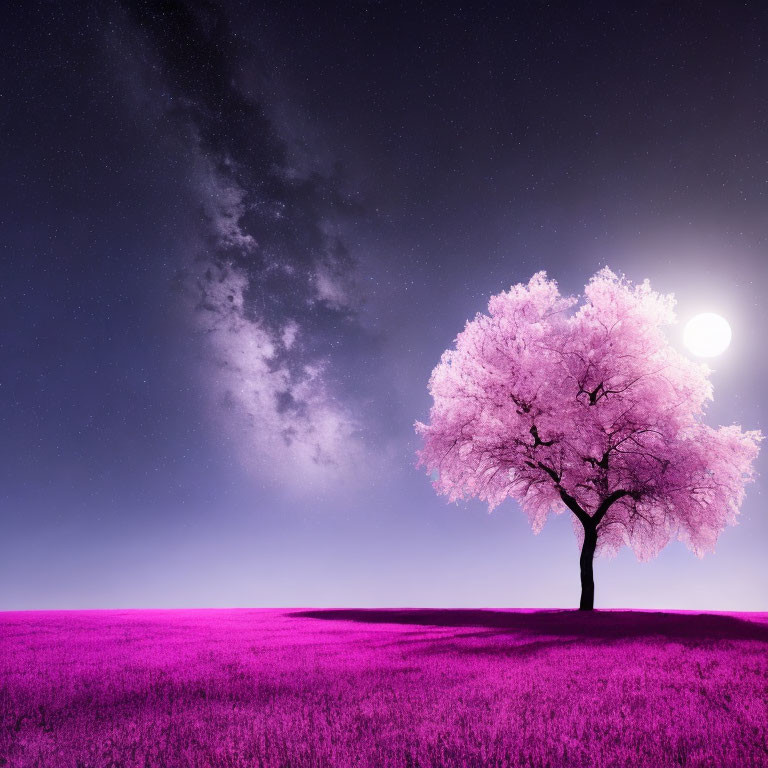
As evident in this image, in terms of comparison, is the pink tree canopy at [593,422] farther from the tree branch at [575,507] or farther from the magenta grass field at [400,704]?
the magenta grass field at [400,704]

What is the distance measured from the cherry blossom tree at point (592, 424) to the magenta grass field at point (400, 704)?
367 inches

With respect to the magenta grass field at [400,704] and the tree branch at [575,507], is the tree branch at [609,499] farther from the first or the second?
the magenta grass field at [400,704]

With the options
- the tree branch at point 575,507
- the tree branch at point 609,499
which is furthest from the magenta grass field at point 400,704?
the tree branch at point 575,507

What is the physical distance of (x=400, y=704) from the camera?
4906mm

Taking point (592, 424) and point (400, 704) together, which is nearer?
point (400, 704)

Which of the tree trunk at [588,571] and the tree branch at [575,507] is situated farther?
the tree branch at [575,507]

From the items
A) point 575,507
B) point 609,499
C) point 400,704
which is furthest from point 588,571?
point 400,704

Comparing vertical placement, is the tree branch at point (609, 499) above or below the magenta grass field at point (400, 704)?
above

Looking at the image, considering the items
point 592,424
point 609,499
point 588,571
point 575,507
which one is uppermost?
point 592,424

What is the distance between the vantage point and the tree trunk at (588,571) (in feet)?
62.7

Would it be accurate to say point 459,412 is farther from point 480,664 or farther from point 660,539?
point 480,664

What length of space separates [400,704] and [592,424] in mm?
15241

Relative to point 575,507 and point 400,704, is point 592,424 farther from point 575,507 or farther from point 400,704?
point 400,704

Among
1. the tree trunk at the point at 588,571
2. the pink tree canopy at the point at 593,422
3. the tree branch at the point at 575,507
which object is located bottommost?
the tree trunk at the point at 588,571
